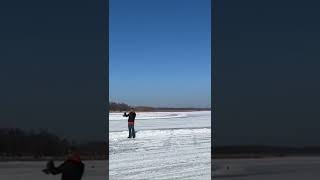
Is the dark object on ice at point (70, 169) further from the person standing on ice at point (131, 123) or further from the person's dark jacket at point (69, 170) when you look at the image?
the person standing on ice at point (131, 123)

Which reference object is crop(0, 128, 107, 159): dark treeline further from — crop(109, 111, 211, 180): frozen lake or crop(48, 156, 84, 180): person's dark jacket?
crop(48, 156, 84, 180): person's dark jacket

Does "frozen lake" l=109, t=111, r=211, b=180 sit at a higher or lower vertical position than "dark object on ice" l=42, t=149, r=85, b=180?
lower

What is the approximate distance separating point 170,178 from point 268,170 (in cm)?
245

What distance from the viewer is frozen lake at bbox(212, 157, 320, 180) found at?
10602 millimetres

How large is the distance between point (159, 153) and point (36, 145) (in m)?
3.10

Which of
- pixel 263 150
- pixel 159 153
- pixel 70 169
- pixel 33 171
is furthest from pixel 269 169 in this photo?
pixel 70 169

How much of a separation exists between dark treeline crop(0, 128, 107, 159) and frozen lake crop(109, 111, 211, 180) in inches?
24.6

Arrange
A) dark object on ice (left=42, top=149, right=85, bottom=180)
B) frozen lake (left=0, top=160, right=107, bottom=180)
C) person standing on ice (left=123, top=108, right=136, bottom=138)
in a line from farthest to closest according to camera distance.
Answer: person standing on ice (left=123, top=108, right=136, bottom=138)
frozen lake (left=0, top=160, right=107, bottom=180)
dark object on ice (left=42, top=149, right=85, bottom=180)

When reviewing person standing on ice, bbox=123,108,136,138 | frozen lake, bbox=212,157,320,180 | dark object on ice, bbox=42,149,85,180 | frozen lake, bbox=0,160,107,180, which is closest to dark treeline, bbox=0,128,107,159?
frozen lake, bbox=0,160,107,180

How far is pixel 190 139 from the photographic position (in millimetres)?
15734

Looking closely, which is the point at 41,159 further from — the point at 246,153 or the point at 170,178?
the point at 246,153

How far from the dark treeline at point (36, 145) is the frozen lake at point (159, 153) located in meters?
0.63

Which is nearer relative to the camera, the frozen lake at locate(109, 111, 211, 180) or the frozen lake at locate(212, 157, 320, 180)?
the frozen lake at locate(212, 157, 320, 180)

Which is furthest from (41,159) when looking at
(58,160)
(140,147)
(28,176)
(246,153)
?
(246,153)
